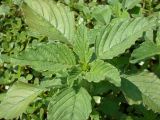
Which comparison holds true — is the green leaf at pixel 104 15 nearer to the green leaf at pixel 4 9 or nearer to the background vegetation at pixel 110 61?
the background vegetation at pixel 110 61

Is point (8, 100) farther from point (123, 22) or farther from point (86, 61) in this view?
point (123, 22)

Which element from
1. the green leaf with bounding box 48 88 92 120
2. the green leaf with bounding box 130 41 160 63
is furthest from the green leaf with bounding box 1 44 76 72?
→ the green leaf with bounding box 130 41 160 63

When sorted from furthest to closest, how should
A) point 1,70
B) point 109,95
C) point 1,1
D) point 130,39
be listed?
point 1,1 → point 1,70 → point 109,95 → point 130,39

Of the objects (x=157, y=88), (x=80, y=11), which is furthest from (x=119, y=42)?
(x=80, y=11)

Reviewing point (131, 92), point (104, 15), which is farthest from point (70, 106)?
point (104, 15)

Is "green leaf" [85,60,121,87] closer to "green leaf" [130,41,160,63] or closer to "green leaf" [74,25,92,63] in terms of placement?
"green leaf" [74,25,92,63]
